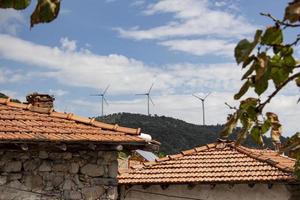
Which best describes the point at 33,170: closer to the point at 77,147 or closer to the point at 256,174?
the point at 77,147

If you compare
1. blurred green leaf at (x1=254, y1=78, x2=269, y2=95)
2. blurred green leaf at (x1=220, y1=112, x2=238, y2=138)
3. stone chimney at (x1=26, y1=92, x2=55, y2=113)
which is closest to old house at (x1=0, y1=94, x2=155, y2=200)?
stone chimney at (x1=26, y1=92, x2=55, y2=113)

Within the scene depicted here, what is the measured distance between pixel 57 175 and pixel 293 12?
649 centimetres

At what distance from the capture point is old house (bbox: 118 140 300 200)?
11.0 m

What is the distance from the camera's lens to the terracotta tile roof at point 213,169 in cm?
1104

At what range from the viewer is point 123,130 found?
27.9ft

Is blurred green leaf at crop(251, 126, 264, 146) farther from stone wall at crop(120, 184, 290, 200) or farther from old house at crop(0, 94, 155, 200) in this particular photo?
stone wall at crop(120, 184, 290, 200)

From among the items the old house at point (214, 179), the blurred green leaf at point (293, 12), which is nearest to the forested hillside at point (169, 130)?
the old house at point (214, 179)

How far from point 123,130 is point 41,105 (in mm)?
2181

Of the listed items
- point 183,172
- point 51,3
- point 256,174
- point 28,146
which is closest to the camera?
point 51,3

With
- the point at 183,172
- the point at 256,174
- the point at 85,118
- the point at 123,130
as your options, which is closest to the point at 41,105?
the point at 85,118

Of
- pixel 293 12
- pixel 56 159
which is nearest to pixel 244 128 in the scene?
pixel 293 12

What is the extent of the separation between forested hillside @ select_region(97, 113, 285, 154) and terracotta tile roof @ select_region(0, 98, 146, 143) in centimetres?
3025

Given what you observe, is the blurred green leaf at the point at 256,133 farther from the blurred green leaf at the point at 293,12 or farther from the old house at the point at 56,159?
the old house at the point at 56,159

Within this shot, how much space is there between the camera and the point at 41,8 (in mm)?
1360
